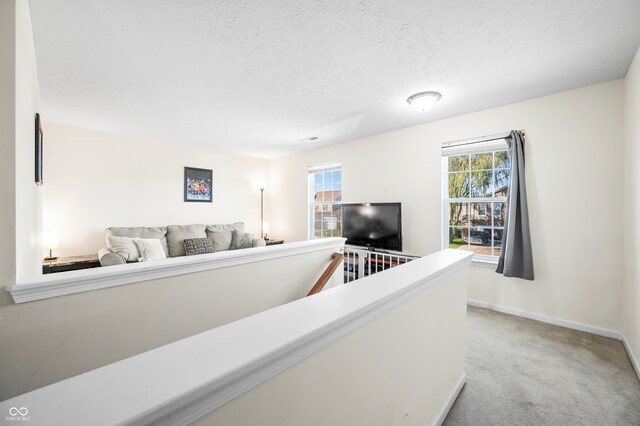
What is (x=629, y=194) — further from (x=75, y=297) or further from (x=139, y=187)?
(x=139, y=187)

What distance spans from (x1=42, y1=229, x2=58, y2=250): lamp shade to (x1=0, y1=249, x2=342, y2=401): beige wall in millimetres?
3133

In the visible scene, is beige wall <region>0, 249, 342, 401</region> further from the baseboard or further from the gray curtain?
the gray curtain

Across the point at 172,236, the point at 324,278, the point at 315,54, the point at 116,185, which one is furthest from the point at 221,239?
the point at 315,54

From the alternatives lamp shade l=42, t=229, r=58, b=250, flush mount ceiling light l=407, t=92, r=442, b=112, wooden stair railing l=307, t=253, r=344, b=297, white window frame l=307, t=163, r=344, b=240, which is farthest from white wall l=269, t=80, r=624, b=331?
lamp shade l=42, t=229, r=58, b=250

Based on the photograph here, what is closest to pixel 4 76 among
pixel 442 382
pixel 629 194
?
pixel 442 382

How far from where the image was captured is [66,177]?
3768 millimetres

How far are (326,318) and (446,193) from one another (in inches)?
135

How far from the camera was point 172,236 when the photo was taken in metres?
4.41

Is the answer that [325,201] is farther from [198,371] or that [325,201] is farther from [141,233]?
[198,371]

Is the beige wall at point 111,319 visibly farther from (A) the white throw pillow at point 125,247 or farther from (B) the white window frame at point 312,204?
(B) the white window frame at point 312,204

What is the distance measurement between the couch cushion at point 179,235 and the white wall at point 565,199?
378 cm

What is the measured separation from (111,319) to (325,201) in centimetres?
412

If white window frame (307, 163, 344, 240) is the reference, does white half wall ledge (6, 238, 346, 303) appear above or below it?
below

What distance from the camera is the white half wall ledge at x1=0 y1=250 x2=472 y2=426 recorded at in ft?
1.35
